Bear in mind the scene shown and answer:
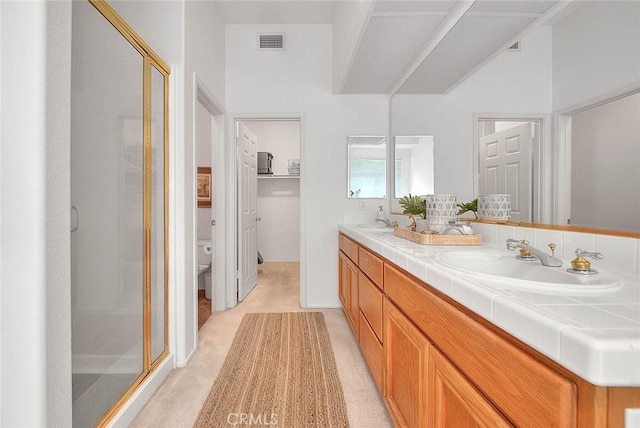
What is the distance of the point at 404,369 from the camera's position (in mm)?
1127

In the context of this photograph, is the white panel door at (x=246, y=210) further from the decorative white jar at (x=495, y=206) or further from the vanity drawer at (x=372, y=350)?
the decorative white jar at (x=495, y=206)

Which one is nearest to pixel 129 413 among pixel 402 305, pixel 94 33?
pixel 402 305

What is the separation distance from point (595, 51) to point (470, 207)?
2.77 feet

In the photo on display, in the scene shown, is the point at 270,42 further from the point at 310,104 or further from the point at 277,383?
the point at 277,383

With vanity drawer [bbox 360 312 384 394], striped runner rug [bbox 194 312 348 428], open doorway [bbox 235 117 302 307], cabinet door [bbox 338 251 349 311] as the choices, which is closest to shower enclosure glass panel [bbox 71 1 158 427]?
striped runner rug [bbox 194 312 348 428]

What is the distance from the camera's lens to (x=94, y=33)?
4.28 ft

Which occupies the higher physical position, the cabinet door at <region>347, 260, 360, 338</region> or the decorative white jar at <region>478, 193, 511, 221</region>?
the decorative white jar at <region>478, 193, 511, 221</region>

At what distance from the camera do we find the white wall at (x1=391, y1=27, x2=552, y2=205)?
117 cm

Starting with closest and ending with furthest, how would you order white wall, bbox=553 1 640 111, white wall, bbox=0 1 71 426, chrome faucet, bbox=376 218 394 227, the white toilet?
white wall, bbox=553 1 640 111, white wall, bbox=0 1 71 426, chrome faucet, bbox=376 218 394 227, the white toilet

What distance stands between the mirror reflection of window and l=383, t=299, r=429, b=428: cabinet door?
0.98 metres

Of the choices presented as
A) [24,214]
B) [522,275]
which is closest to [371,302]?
[522,275]

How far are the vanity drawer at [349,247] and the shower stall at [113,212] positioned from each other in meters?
1.26

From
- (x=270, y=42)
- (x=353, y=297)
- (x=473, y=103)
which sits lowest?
(x=353, y=297)

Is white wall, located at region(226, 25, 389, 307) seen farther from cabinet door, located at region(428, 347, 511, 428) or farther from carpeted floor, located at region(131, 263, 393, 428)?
cabinet door, located at region(428, 347, 511, 428)
